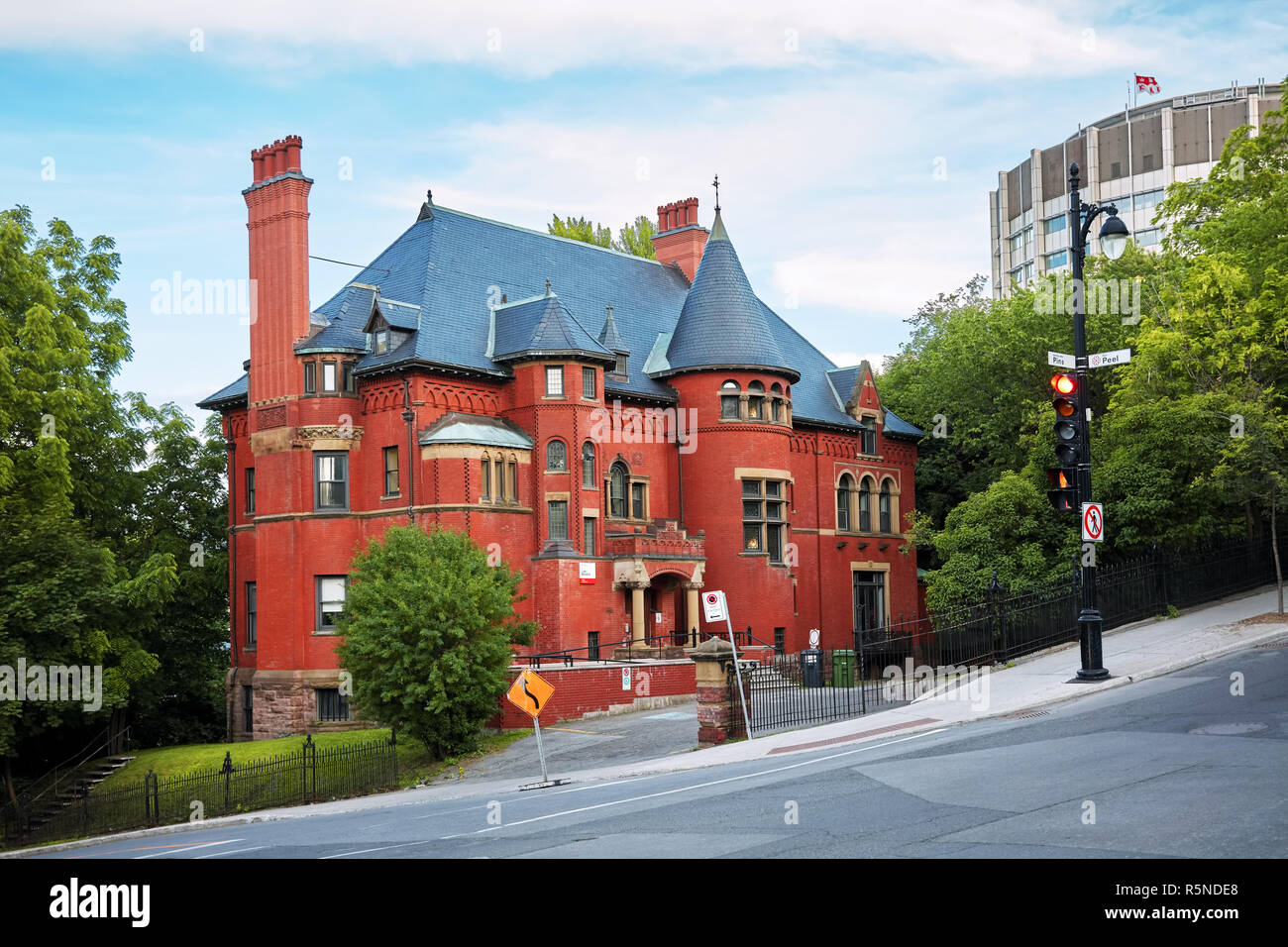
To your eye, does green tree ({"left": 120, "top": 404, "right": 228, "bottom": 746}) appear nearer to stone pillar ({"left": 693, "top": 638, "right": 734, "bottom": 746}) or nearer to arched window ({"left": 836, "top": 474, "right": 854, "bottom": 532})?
arched window ({"left": 836, "top": 474, "right": 854, "bottom": 532})

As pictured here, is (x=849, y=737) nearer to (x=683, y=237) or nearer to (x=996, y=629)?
(x=996, y=629)

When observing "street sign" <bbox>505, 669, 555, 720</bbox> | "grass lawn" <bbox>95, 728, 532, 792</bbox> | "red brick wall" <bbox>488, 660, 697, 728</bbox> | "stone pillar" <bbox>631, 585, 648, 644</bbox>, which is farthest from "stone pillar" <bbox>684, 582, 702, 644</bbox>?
"street sign" <bbox>505, 669, 555, 720</bbox>

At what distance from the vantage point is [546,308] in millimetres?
39844

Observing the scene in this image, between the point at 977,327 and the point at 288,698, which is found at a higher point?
the point at 977,327

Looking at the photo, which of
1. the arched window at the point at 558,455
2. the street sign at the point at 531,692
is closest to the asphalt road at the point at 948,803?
the street sign at the point at 531,692

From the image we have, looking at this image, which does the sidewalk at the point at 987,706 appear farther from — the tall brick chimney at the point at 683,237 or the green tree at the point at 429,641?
the tall brick chimney at the point at 683,237

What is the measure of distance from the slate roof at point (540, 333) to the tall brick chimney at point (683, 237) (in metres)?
11.8

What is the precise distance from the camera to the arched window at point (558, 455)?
128 ft

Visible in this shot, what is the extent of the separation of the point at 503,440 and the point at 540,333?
3649mm

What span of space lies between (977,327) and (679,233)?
529 inches

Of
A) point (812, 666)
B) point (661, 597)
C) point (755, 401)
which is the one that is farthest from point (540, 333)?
point (812, 666)

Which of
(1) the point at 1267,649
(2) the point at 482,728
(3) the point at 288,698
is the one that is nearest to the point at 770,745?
(1) the point at 1267,649
